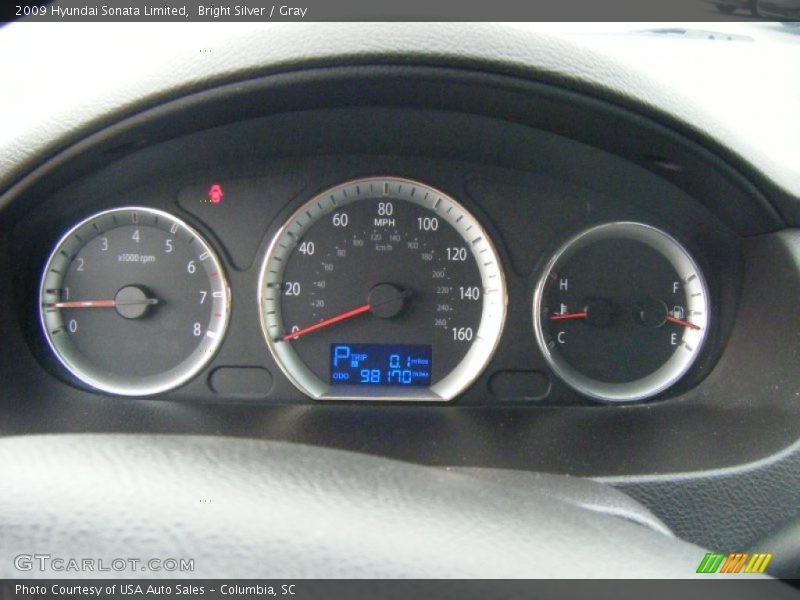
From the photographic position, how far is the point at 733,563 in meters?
1.82

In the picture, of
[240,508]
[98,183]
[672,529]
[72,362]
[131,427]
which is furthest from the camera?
[72,362]

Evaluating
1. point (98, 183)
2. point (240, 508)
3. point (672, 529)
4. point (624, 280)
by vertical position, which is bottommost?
point (672, 529)

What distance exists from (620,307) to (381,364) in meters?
0.88

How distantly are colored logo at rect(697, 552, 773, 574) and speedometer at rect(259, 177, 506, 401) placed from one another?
3.81ft

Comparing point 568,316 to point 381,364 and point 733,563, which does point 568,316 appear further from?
point 733,563

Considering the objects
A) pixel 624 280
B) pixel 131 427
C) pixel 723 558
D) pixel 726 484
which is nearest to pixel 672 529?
pixel 726 484

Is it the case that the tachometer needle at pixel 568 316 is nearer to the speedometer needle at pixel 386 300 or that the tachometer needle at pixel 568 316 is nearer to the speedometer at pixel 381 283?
the speedometer at pixel 381 283
